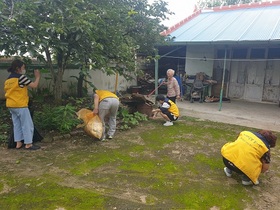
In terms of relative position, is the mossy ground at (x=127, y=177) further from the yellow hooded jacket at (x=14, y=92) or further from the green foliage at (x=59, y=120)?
the yellow hooded jacket at (x=14, y=92)

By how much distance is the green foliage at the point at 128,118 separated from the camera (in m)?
5.92

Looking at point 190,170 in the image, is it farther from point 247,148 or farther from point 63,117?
point 63,117

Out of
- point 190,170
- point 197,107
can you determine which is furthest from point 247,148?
point 197,107

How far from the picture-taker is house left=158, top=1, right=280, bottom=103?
26.5 ft

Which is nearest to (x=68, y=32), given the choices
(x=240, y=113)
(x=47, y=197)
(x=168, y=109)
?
(x=47, y=197)

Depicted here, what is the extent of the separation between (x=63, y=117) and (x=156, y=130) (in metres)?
2.17

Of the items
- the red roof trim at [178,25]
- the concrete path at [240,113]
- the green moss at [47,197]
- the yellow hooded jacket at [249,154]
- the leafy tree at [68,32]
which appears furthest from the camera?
the red roof trim at [178,25]

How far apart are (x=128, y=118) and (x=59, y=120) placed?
180 centimetres

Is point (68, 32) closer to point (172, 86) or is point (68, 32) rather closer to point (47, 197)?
point (47, 197)

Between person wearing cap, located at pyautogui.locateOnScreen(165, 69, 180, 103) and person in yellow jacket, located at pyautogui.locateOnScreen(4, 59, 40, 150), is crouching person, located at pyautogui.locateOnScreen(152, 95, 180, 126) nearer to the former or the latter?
person wearing cap, located at pyautogui.locateOnScreen(165, 69, 180, 103)

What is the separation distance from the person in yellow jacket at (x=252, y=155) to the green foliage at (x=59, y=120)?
3.30 metres

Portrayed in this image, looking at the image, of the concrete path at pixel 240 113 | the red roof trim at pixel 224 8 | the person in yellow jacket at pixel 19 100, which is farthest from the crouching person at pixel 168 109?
the red roof trim at pixel 224 8

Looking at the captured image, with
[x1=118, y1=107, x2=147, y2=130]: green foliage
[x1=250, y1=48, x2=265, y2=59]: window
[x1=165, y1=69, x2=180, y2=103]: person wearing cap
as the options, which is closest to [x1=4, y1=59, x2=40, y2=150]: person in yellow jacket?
[x1=118, y1=107, x2=147, y2=130]: green foliage

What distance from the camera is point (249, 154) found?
322 centimetres
